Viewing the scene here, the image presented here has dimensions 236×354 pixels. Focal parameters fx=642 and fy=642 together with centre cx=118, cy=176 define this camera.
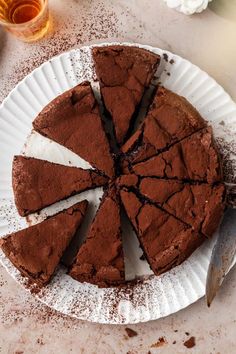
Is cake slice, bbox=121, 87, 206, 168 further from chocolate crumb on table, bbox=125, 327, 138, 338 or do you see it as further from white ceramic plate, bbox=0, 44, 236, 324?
chocolate crumb on table, bbox=125, 327, 138, 338

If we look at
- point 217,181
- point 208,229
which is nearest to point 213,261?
point 208,229

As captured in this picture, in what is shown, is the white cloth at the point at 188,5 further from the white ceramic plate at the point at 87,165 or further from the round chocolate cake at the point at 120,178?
the round chocolate cake at the point at 120,178

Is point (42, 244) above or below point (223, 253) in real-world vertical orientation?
above

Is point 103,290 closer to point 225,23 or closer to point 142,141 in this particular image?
point 142,141

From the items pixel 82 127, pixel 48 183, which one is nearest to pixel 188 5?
pixel 82 127

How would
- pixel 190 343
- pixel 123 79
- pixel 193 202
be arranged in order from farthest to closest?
pixel 190 343 → pixel 123 79 → pixel 193 202

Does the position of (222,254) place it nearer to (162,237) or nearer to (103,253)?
(162,237)
